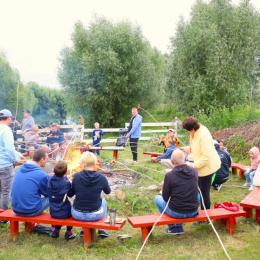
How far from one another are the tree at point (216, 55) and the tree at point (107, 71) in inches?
104

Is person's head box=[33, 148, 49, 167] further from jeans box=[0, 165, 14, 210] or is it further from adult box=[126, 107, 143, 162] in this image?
adult box=[126, 107, 143, 162]

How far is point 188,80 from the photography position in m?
16.6

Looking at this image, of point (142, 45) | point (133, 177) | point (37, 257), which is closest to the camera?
point (37, 257)

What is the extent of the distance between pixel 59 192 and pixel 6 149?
1.24 metres

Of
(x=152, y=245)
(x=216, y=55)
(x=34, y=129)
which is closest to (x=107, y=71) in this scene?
(x=216, y=55)

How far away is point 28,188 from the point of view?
13.7 ft

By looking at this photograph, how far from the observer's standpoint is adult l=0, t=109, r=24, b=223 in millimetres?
4691

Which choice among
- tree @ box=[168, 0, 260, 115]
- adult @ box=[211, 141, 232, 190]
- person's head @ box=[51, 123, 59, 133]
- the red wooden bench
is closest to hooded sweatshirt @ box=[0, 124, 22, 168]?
the red wooden bench

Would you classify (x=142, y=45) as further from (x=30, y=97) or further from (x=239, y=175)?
(x=239, y=175)

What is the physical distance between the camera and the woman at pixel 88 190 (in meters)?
3.94

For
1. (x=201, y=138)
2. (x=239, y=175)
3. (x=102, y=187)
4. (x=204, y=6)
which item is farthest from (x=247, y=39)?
(x=102, y=187)

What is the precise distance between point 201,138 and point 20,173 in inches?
100

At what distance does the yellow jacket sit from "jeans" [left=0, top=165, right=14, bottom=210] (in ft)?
9.20

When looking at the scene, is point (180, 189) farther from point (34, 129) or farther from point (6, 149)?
point (34, 129)
